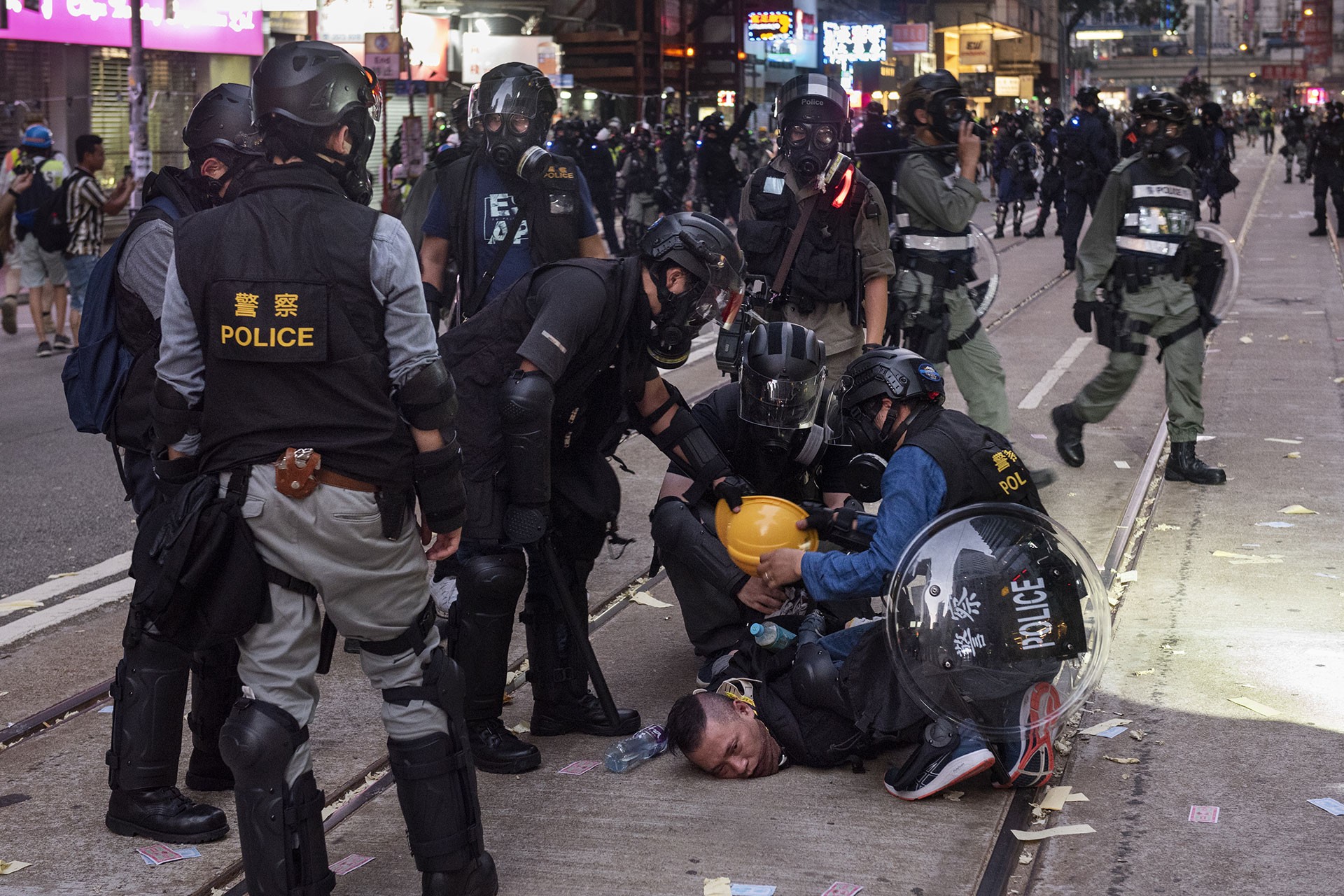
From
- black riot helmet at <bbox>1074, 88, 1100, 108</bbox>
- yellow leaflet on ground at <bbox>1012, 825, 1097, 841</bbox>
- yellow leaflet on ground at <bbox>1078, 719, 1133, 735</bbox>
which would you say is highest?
black riot helmet at <bbox>1074, 88, 1100, 108</bbox>

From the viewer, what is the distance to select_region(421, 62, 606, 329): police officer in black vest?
238 inches

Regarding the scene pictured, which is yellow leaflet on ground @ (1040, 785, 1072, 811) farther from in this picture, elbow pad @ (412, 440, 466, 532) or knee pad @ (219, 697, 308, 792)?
knee pad @ (219, 697, 308, 792)

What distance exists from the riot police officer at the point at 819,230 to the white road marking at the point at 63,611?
2.87 m

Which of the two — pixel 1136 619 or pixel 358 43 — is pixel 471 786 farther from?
pixel 358 43

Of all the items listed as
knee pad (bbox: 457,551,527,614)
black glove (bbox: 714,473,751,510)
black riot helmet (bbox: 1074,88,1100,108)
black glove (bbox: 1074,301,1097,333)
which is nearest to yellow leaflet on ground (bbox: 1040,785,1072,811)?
black glove (bbox: 714,473,751,510)

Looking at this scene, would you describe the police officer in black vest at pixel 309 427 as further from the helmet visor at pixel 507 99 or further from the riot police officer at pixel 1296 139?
the riot police officer at pixel 1296 139

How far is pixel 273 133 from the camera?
11.3ft

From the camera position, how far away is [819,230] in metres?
6.61

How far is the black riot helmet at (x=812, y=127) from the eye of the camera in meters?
6.51

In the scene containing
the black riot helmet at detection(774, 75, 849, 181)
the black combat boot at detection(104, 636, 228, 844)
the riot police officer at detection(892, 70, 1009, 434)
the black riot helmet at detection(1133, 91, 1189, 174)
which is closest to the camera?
the black combat boot at detection(104, 636, 228, 844)

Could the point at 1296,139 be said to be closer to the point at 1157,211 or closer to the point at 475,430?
the point at 1157,211

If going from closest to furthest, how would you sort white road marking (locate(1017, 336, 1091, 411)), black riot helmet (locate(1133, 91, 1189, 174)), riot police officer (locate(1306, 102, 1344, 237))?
black riot helmet (locate(1133, 91, 1189, 174)) → white road marking (locate(1017, 336, 1091, 411)) → riot police officer (locate(1306, 102, 1344, 237))

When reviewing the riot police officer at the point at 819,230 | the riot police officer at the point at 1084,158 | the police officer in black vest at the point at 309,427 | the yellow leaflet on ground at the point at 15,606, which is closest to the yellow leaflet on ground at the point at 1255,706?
the riot police officer at the point at 819,230

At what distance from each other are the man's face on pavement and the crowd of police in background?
1 cm
